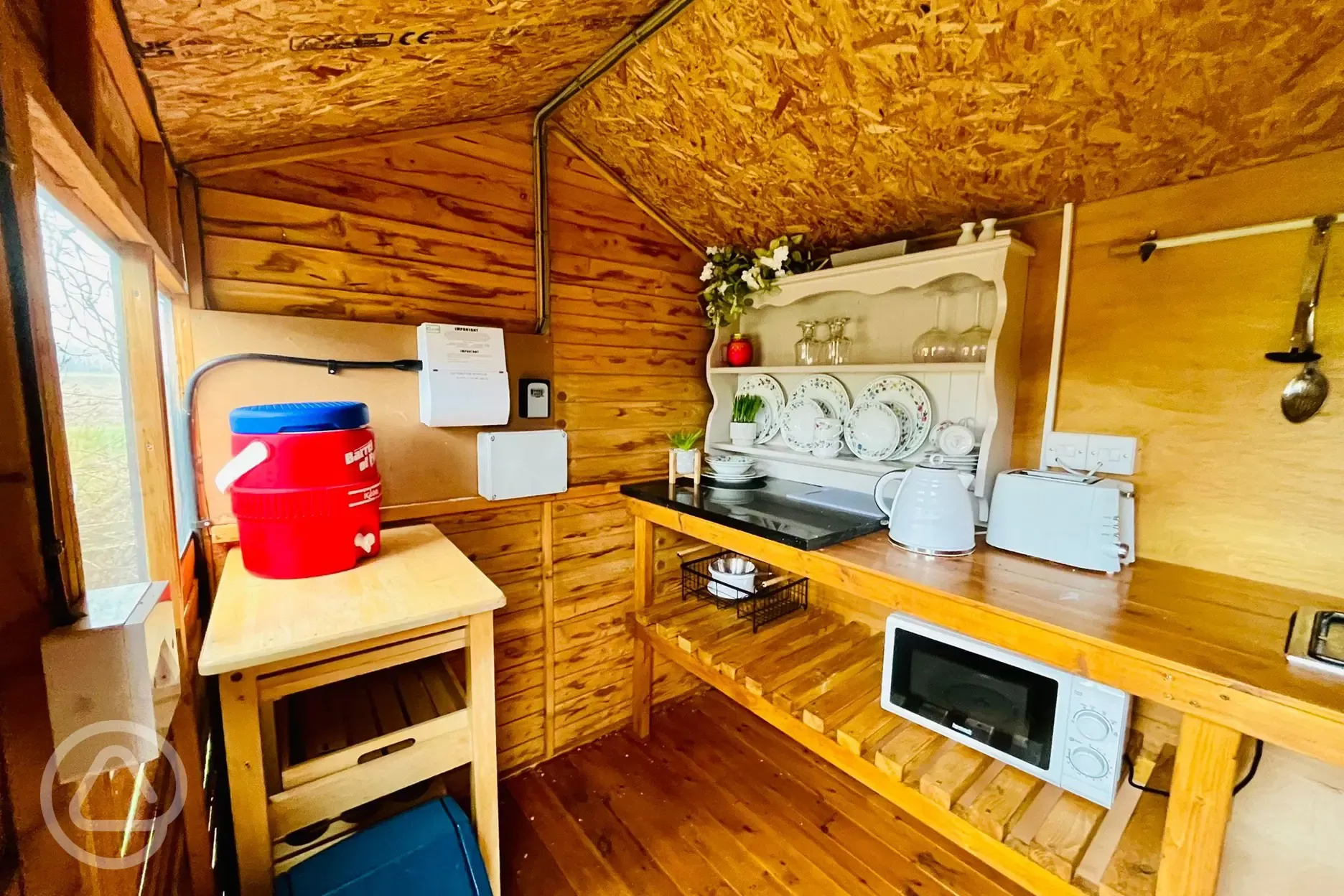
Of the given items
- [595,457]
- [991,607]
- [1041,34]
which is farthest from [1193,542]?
[595,457]

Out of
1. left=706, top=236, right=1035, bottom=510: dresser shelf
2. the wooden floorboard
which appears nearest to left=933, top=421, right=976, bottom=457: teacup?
left=706, top=236, right=1035, bottom=510: dresser shelf

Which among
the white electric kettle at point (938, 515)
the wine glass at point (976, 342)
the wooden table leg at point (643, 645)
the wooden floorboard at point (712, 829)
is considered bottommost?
the wooden floorboard at point (712, 829)

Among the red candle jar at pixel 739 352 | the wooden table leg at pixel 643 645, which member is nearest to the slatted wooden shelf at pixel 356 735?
the wooden table leg at pixel 643 645

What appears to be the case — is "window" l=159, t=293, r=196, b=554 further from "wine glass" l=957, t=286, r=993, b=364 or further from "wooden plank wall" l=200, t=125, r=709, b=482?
"wine glass" l=957, t=286, r=993, b=364

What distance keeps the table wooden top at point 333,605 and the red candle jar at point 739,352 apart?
1.37 meters

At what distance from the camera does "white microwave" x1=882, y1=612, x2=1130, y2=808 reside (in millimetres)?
1123

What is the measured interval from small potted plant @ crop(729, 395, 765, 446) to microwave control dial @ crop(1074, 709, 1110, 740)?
1380mm

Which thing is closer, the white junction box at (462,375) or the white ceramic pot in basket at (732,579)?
the white junction box at (462,375)

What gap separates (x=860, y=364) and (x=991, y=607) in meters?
0.94

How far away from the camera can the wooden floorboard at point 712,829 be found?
5.32ft

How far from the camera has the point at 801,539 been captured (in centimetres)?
146

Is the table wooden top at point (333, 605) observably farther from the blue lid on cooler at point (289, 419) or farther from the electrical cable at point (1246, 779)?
the electrical cable at point (1246, 779)

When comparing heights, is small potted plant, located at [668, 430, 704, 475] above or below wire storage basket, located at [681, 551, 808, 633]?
above

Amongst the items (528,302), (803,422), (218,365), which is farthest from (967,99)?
(218,365)
